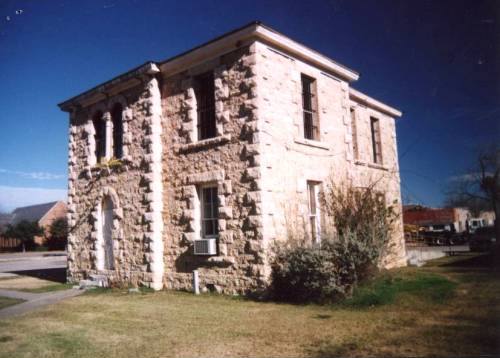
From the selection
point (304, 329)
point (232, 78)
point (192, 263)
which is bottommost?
point (304, 329)

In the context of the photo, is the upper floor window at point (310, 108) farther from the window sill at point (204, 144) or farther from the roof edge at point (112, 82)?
the roof edge at point (112, 82)

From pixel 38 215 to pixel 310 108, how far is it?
168 ft

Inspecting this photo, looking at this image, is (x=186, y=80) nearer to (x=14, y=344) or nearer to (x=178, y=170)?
(x=178, y=170)

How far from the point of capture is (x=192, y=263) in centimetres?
1073

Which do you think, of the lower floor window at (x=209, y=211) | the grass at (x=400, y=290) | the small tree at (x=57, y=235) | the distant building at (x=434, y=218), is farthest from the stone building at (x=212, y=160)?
the small tree at (x=57, y=235)

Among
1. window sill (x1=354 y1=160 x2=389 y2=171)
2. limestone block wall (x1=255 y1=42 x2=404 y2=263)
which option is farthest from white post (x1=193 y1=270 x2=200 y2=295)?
window sill (x1=354 y1=160 x2=389 y2=171)

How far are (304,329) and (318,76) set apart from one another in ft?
27.0

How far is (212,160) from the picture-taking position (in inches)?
418

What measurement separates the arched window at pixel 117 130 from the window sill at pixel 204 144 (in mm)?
3388

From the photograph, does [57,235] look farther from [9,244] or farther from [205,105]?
[205,105]

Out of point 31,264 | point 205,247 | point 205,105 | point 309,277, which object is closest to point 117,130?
point 205,105

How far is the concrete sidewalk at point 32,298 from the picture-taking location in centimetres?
904

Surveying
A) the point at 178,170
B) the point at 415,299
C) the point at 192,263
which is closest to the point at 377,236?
the point at 415,299

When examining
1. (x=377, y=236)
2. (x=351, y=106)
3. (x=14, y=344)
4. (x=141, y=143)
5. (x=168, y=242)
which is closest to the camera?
(x=14, y=344)
